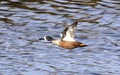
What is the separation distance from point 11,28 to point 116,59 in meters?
3.97

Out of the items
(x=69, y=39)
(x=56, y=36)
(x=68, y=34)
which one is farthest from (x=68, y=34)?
(x=56, y=36)

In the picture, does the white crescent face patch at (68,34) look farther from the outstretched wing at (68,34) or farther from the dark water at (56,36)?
the dark water at (56,36)

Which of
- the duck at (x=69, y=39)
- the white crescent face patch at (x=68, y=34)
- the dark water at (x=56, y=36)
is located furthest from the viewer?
the white crescent face patch at (x=68, y=34)

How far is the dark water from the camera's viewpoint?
1468cm

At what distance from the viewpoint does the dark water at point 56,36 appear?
14.7 m

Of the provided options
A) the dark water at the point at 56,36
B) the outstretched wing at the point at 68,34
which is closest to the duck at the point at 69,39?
the outstretched wing at the point at 68,34

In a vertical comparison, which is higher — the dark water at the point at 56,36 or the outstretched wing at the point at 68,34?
the outstretched wing at the point at 68,34

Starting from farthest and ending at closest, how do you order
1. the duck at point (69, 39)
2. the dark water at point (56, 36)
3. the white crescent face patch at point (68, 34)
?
the white crescent face patch at point (68, 34) < the duck at point (69, 39) < the dark water at point (56, 36)

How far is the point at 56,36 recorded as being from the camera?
57.0 ft

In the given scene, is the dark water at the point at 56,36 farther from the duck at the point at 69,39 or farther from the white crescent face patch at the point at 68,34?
the white crescent face patch at the point at 68,34

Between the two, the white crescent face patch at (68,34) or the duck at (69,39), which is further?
the white crescent face patch at (68,34)

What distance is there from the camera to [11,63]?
14953 millimetres

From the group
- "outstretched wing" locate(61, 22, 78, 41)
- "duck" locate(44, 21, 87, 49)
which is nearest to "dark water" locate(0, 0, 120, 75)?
"duck" locate(44, 21, 87, 49)

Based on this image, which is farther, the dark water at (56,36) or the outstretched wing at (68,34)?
the outstretched wing at (68,34)
